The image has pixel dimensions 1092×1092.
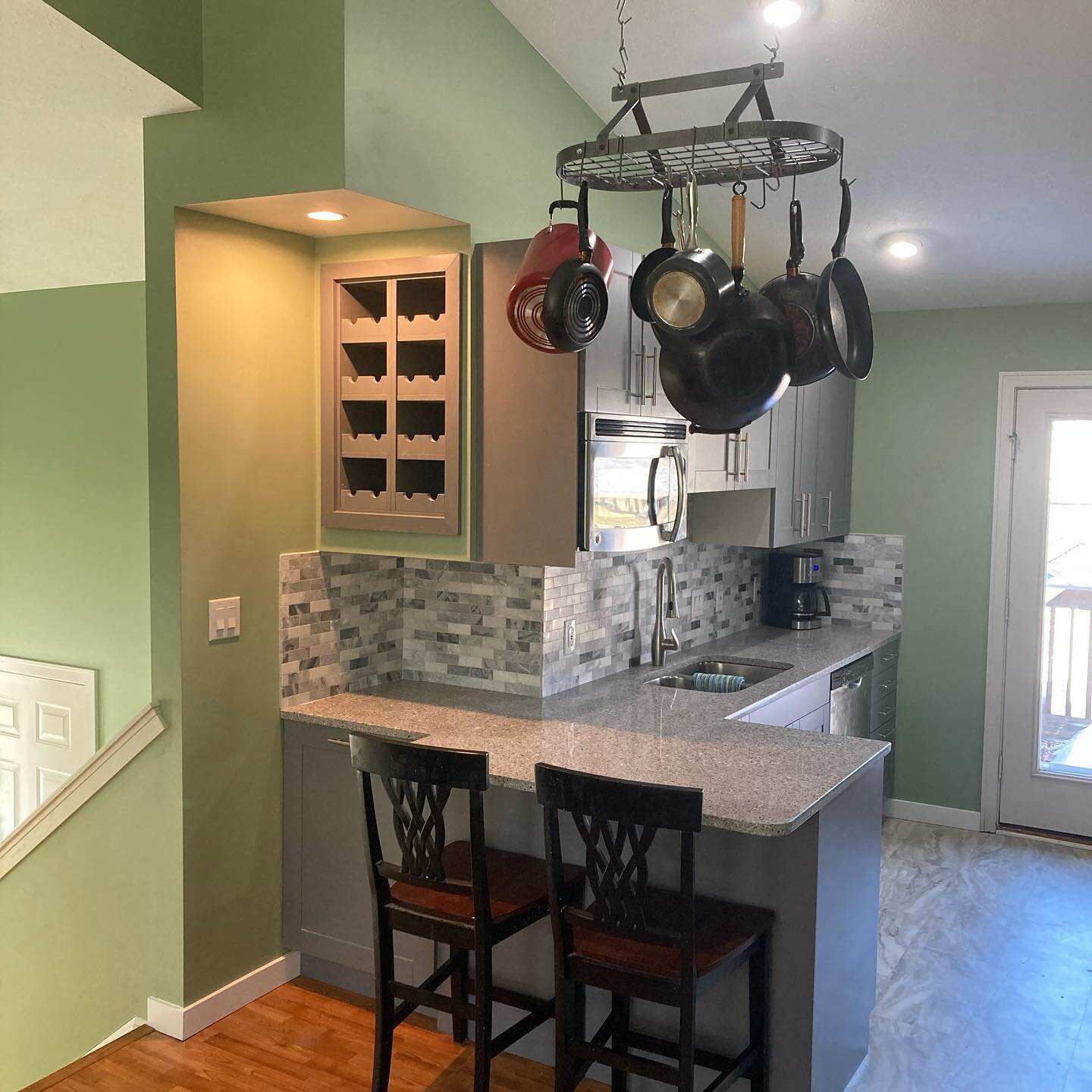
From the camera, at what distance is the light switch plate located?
3.29m

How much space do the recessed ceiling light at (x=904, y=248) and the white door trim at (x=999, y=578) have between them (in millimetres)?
942

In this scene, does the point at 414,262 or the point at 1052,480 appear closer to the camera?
the point at 414,262

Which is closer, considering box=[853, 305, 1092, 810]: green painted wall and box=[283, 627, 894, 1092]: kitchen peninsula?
box=[283, 627, 894, 1092]: kitchen peninsula

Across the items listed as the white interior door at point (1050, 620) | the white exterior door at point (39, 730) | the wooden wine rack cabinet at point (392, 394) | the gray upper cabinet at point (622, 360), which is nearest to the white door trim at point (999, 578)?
the white interior door at point (1050, 620)

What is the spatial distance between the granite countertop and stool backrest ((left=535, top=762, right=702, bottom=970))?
24 centimetres

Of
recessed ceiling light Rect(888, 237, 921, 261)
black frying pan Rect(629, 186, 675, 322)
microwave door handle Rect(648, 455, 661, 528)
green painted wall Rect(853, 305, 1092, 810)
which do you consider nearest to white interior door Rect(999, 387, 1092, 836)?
green painted wall Rect(853, 305, 1092, 810)

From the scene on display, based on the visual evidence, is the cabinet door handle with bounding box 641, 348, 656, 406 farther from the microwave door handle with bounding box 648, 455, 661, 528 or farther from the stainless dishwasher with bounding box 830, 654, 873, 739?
the stainless dishwasher with bounding box 830, 654, 873, 739

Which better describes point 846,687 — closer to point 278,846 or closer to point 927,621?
point 927,621

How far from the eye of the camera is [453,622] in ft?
12.8

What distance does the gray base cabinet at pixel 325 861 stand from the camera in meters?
3.43

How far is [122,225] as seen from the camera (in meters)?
3.53

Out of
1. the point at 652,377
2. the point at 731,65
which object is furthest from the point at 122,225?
the point at 731,65

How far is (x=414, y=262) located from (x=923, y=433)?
10.0 ft

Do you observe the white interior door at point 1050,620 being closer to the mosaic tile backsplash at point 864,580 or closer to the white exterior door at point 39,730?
the mosaic tile backsplash at point 864,580
